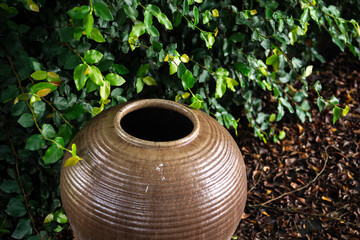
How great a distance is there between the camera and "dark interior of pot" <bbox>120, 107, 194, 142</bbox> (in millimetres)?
1500

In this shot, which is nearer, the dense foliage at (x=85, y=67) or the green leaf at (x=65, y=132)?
the dense foliage at (x=85, y=67)

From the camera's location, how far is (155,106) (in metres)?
1.48

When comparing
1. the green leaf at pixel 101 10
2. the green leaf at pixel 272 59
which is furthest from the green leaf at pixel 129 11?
the green leaf at pixel 272 59

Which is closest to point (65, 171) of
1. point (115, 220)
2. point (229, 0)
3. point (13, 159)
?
point (115, 220)

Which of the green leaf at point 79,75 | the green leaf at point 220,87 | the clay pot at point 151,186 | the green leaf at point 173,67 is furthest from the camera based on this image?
the green leaf at point 220,87

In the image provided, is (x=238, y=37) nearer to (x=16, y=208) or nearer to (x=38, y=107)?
(x=38, y=107)

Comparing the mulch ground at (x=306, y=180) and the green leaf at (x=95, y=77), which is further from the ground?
the green leaf at (x=95, y=77)

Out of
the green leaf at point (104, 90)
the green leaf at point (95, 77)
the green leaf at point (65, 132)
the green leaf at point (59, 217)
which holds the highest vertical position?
the green leaf at point (95, 77)

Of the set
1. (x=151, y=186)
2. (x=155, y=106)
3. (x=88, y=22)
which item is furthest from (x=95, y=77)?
(x=151, y=186)

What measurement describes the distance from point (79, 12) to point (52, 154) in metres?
0.49

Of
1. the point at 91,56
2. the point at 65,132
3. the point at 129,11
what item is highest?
the point at 129,11

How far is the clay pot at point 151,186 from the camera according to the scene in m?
1.16

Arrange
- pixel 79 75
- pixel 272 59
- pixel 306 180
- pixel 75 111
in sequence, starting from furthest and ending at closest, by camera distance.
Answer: pixel 306 180, pixel 272 59, pixel 75 111, pixel 79 75

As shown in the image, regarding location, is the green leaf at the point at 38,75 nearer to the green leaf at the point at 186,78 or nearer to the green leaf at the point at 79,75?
the green leaf at the point at 79,75
